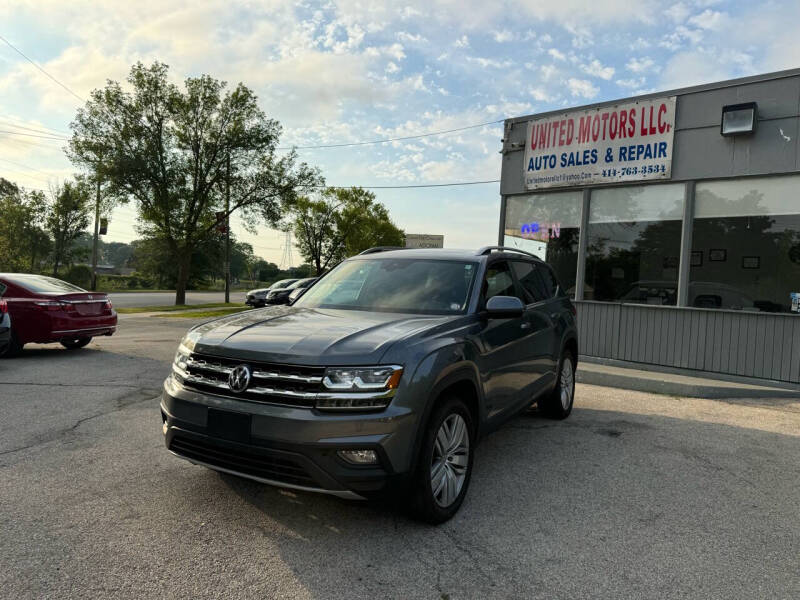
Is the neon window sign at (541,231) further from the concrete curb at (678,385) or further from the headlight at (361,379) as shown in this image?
the headlight at (361,379)

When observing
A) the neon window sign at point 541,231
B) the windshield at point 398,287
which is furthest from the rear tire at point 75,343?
the neon window sign at point 541,231

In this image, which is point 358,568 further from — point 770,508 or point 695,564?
point 770,508

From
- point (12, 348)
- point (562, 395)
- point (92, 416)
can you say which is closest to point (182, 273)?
point (12, 348)

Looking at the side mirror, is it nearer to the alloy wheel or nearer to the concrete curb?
the alloy wheel

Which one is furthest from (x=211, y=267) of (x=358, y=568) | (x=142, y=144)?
(x=358, y=568)

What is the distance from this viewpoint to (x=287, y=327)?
3.58 meters

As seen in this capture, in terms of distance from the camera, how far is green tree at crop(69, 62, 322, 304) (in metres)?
27.9

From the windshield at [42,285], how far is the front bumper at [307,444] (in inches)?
299

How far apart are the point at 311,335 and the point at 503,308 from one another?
4.60 ft

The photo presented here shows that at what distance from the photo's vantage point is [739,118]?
893cm

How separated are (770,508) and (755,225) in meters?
6.64

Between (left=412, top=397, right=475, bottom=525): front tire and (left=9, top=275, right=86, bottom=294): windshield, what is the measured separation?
8059 mm

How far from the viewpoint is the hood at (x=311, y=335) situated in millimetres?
3055

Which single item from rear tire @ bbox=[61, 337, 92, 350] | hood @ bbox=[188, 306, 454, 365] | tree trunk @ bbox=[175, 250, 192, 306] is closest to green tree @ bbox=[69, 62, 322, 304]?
tree trunk @ bbox=[175, 250, 192, 306]
